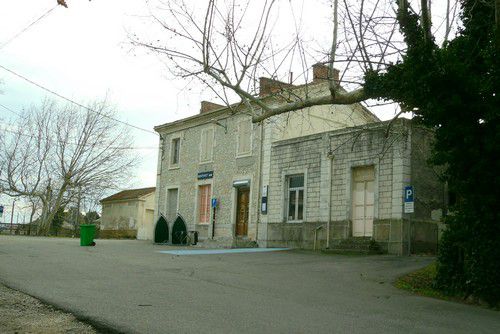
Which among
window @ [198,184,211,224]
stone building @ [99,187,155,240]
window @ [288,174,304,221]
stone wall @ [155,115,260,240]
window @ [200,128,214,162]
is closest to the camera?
window @ [288,174,304,221]

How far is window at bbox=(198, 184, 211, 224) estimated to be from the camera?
2562 cm

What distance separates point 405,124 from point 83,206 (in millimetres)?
40711

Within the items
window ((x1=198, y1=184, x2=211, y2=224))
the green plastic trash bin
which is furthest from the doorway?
the green plastic trash bin

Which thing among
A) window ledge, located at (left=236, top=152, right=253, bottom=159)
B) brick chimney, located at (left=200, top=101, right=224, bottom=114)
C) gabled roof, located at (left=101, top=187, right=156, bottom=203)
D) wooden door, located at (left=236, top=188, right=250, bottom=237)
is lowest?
wooden door, located at (left=236, top=188, right=250, bottom=237)

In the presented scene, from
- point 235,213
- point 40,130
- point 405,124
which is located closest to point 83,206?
point 40,130

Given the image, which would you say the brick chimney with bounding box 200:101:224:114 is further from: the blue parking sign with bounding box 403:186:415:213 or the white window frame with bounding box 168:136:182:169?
the blue parking sign with bounding box 403:186:415:213

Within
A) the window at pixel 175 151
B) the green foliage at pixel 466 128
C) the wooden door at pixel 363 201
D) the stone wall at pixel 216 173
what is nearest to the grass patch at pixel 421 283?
the green foliage at pixel 466 128

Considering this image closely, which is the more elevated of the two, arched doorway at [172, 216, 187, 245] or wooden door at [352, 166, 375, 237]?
wooden door at [352, 166, 375, 237]

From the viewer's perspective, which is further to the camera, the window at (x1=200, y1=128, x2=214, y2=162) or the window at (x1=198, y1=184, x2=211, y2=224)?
the window at (x1=200, y1=128, x2=214, y2=162)

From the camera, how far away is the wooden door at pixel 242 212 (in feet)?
76.4

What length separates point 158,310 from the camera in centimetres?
639

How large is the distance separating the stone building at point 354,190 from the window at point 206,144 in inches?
191

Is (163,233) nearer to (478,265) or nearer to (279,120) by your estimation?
(279,120)

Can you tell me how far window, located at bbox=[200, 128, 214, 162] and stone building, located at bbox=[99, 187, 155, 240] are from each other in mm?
13617
